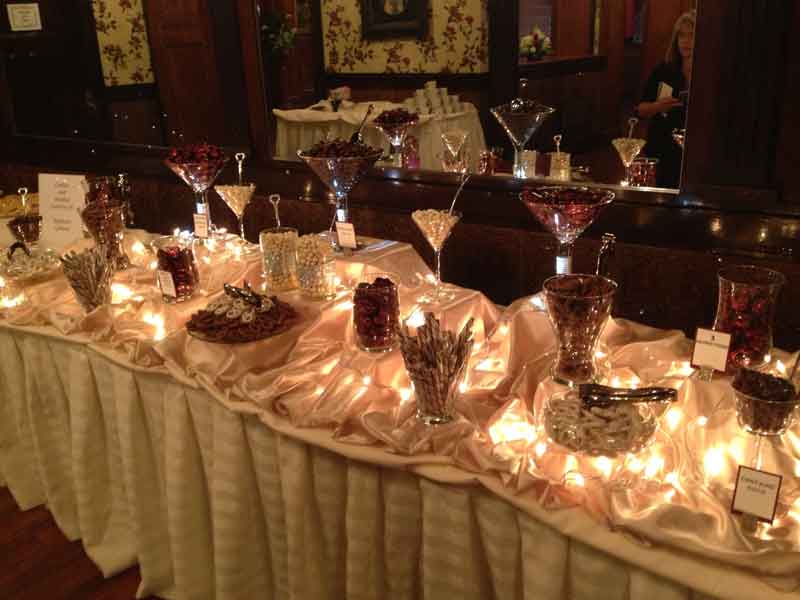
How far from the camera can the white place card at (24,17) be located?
313 cm

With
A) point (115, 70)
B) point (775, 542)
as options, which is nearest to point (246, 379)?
→ point (775, 542)

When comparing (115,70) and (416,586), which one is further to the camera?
(115,70)

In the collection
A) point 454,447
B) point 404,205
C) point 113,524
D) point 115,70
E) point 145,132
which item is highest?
point 115,70

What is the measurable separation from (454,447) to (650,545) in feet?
1.03

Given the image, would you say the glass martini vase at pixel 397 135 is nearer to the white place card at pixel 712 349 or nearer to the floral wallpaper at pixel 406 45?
the floral wallpaper at pixel 406 45

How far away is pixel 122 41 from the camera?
128 inches

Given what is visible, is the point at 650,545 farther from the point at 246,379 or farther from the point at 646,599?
the point at 246,379

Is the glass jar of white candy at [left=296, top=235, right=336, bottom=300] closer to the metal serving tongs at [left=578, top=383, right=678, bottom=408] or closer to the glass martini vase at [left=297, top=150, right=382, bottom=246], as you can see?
the glass martini vase at [left=297, top=150, right=382, bottom=246]

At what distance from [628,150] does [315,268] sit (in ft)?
2.57

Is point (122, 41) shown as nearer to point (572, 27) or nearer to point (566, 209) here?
point (572, 27)

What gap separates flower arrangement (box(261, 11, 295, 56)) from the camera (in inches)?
84.5

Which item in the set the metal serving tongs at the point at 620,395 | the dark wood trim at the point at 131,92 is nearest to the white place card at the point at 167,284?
the metal serving tongs at the point at 620,395

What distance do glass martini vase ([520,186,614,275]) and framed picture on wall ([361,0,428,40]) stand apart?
1.12m

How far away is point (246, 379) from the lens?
1.28m
